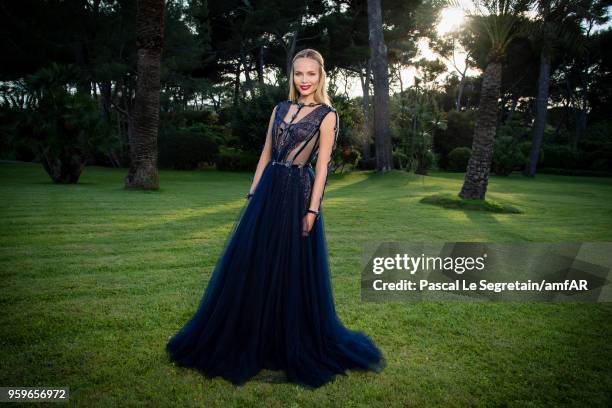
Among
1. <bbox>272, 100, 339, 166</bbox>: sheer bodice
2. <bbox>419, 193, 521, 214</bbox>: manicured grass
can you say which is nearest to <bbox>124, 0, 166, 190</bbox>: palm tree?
<bbox>419, 193, 521, 214</bbox>: manicured grass

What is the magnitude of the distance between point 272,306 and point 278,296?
0.27 ft

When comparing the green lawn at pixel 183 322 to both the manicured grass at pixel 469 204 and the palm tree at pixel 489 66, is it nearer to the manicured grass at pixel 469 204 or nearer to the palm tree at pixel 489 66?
the manicured grass at pixel 469 204

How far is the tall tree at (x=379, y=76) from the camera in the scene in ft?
73.6

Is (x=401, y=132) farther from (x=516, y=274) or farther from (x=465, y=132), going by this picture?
(x=516, y=274)

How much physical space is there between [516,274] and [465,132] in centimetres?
3012

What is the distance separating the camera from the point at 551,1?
1191cm

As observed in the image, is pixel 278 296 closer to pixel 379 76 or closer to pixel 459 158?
pixel 379 76

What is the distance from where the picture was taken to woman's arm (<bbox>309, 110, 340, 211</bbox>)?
2.95m

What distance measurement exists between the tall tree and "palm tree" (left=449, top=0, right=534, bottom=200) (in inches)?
386

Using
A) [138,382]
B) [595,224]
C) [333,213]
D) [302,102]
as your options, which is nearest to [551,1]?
[595,224]

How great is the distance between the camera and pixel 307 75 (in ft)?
10.0

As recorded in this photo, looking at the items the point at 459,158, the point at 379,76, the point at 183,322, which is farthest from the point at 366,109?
the point at 183,322

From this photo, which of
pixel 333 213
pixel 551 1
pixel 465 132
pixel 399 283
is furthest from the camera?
pixel 465 132

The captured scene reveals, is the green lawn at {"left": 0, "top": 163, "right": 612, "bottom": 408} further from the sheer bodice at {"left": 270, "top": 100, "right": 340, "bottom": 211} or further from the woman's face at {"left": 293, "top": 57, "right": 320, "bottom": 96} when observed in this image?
the woman's face at {"left": 293, "top": 57, "right": 320, "bottom": 96}
